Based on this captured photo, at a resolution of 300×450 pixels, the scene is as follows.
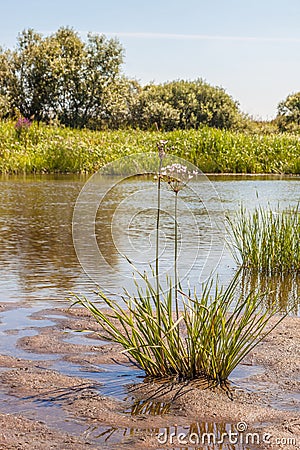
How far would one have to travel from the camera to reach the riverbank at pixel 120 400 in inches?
116

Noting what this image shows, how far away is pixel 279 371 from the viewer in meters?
3.78

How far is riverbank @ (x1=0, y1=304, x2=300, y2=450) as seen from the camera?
2.94 meters

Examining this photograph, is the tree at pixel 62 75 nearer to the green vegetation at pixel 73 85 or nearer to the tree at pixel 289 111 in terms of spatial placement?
the green vegetation at pixel 73 85

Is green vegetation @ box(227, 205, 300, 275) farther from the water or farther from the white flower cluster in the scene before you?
the white flower cluster

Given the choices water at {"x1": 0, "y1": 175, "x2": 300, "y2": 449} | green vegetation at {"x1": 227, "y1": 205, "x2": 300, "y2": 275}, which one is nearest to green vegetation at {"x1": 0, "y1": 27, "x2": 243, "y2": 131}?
water at {"x1": 0, "y1": 175, "x2": 300, "y2": 449}

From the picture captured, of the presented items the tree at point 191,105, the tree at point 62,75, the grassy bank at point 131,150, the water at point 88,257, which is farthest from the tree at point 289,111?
the water at point 88,257

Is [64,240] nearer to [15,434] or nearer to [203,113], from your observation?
[15,434]

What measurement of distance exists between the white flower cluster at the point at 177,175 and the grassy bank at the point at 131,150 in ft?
59.1

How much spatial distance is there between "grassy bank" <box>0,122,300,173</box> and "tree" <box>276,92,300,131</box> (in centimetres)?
1639

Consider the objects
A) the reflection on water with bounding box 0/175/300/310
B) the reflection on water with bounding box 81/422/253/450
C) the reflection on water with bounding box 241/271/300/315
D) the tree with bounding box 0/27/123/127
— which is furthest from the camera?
the tree with bounding box 0/27/123/127

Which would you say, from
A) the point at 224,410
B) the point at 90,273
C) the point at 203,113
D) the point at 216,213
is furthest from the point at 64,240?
the point at 203,113

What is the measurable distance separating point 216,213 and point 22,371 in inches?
343

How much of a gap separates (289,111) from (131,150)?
68.3 feet

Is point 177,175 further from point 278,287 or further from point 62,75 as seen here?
point 62,75
